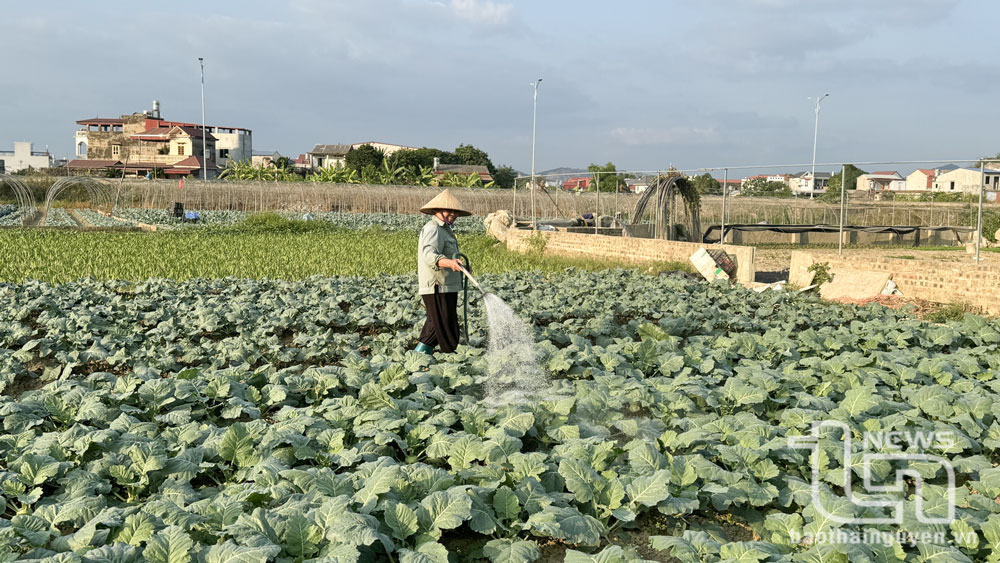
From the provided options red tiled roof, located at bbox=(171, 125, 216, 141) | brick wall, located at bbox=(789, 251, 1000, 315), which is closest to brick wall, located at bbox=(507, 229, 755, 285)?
brick wall, located at bbox=(789, 251, 1000, 315)

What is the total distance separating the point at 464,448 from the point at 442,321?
272cm

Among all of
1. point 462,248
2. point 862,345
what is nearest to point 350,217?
point 462,248

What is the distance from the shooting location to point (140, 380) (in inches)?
207

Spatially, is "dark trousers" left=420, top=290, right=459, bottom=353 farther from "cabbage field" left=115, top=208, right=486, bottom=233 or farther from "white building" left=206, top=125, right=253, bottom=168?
"white building" left=206, top=125, right=253, bottom=168

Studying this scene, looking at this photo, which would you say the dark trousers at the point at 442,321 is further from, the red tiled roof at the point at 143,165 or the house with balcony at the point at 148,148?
the red tiled roof at the point at 143,165

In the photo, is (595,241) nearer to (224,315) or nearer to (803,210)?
(224,315)

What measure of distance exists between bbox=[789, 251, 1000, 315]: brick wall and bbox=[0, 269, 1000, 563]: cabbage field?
277 centimetres

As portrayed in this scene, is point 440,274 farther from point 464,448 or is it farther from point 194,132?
point 194,132

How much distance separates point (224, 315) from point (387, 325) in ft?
6.13

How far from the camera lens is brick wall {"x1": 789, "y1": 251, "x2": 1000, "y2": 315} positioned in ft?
34.1

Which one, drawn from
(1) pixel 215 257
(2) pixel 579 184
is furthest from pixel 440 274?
(2) pixel 579 184

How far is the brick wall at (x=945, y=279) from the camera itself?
10407 millimetres

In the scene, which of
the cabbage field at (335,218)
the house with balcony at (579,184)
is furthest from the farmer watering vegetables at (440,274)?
the house with balcony at (579,184)

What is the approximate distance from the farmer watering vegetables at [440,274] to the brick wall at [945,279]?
822cm
